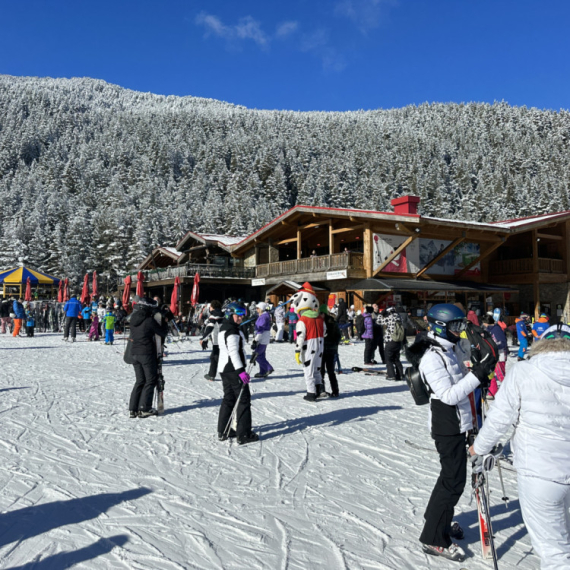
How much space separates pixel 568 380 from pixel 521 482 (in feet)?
1.81

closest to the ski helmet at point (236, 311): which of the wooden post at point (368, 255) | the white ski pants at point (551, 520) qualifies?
the white ski pants at point (551, 520)

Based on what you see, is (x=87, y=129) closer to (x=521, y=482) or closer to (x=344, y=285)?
(x=344, y=285)

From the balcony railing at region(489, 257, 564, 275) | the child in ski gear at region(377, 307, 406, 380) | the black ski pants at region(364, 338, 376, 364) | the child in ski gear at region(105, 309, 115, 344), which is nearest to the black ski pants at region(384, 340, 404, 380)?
the child in ski gear at region(377, 307, 406, 380)

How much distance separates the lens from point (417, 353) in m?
3.21

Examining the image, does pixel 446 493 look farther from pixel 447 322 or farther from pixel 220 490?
pixel 220 490

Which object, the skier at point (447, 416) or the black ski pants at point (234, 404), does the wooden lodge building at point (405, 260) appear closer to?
the black ski pants at point (234, 404)

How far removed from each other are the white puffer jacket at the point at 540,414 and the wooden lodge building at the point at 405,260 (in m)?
18.7

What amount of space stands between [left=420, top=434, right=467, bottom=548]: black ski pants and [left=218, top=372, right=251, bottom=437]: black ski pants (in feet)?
8.35

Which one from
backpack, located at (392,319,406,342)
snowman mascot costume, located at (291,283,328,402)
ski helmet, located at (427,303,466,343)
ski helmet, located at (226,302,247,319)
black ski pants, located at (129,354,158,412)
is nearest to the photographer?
ski helmet, located at (427,303,466,343)

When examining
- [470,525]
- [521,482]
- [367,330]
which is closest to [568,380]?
[521,482]

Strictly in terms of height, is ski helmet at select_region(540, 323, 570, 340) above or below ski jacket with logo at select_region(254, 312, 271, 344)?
above

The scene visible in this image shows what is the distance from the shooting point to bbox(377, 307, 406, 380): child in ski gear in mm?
9336

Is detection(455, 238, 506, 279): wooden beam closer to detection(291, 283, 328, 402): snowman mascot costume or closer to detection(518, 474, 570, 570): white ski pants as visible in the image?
detection(291, 283, 328, 402): snowman mascot costume

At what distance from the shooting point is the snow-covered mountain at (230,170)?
58.0m
